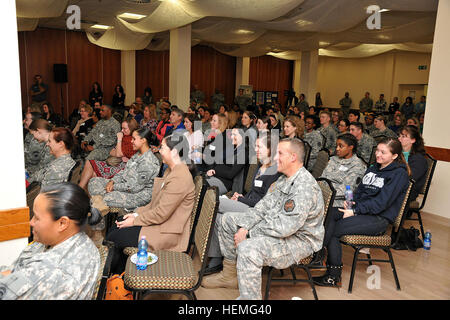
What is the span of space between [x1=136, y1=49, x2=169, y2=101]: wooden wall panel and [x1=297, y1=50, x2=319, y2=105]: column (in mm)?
6224

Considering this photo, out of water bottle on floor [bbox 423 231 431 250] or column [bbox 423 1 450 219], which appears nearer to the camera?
water bottle on floor [bbox 423 231 431 250]

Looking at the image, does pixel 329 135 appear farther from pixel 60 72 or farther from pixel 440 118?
pixel 60 72

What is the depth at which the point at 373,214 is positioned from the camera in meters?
3.31

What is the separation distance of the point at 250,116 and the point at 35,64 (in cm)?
1019

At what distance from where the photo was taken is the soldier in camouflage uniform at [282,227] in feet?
8.53

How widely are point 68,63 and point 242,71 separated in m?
8.26

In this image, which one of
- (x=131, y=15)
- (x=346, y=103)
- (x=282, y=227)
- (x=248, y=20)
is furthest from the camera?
(x=346, y=103)

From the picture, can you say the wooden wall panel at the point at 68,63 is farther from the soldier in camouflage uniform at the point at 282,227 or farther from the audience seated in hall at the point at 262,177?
the soldier in camouflage uniform at the point at 282,227

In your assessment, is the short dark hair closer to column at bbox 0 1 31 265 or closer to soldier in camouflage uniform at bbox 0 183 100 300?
column at bbox 0 1 31 265

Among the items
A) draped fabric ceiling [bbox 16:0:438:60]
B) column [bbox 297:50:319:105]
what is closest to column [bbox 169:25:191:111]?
draped fabric ceiling [bbox 16:0:438:60]

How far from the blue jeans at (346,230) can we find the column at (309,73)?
13946mm

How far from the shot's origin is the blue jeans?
322 cm

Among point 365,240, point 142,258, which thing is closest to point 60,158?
point 142,258

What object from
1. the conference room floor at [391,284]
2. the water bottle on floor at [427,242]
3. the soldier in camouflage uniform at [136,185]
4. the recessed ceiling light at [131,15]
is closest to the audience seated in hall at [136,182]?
the soldier in camouflage uniform at [136,185]
